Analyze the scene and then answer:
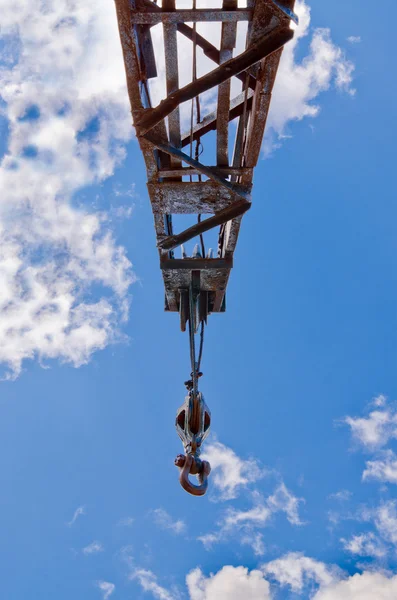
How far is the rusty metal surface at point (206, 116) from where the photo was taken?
14.4 feet

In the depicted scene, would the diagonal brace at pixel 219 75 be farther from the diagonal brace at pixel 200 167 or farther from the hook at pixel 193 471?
the hook at pixel 193 471

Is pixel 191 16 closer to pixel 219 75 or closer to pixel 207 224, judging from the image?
pixel 219 75

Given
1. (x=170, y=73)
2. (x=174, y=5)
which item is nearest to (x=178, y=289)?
(x=170, y=73)

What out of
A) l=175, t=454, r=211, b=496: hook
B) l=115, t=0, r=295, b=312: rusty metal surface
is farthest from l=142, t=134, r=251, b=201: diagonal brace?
l=175, t=454, r=211, b=496: hook

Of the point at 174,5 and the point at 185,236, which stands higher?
the point at 174,5

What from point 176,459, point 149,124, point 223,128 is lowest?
point 176,459

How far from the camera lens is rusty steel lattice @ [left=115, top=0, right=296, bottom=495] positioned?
4402 mm

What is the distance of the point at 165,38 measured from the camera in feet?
14.9

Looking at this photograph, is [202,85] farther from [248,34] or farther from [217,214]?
[217,214]

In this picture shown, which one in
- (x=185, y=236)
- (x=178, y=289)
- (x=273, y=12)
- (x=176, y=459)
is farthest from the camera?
(x=178, y=289)

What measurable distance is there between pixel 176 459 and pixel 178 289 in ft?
8.55

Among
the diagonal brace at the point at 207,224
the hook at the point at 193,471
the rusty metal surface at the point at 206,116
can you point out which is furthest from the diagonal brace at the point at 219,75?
the hook at the point at 193,471

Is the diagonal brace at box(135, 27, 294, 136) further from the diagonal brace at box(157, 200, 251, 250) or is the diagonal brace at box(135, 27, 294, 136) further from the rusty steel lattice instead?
the diagonal brace at box(157, 200, 251, 250)

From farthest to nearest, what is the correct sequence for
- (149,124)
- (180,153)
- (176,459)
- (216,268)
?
(216,268) < (176,459) < (180,153) < (149,124)
